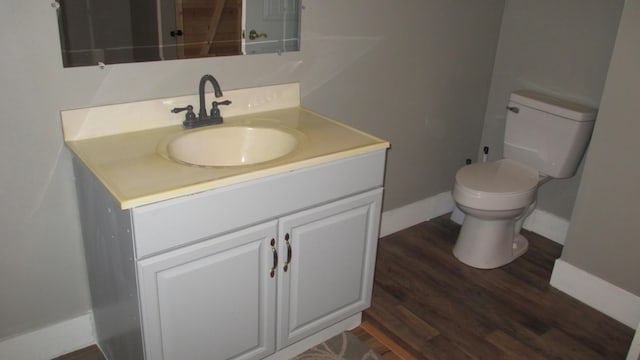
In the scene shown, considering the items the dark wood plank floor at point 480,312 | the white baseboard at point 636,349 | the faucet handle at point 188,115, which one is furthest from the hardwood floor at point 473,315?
the faucet handle at point 188,115

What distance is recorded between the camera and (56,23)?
1766 millimetres

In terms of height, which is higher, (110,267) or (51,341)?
(110,267)

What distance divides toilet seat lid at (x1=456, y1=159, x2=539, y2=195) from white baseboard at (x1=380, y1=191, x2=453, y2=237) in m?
0.43

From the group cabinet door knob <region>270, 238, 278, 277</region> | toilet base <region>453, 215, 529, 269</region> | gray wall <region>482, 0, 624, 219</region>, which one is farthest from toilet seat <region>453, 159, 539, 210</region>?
cabinet door knob <region>270, 238, 278, 277</region>

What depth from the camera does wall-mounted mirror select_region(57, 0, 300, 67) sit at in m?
1.82

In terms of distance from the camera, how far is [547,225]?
320 centimetres

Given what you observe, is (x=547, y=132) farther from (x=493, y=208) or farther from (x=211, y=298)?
(x=211, y=298)

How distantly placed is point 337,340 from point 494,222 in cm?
103

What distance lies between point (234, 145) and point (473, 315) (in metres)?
1.30

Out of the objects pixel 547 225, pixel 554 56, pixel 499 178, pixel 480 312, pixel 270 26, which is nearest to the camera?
pixel 270 26

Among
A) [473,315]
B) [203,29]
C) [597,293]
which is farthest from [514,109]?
[203,29]

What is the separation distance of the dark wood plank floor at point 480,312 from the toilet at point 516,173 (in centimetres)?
12

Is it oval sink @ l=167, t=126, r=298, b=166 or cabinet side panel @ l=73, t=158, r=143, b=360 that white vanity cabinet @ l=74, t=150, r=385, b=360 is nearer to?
cabinet side panel @ l=73, t=158, r=143, b=360

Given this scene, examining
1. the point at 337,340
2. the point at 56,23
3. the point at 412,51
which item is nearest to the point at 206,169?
the point at 56,23
